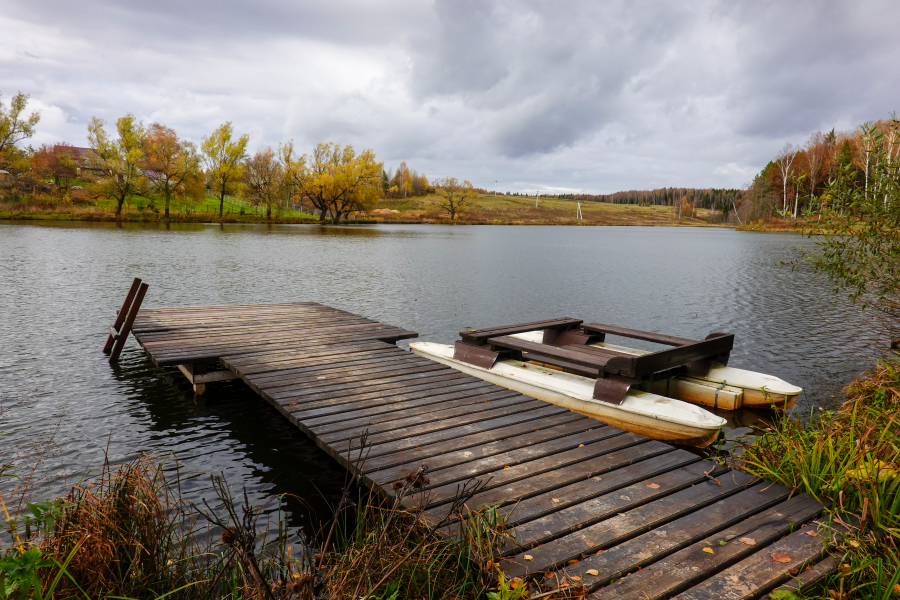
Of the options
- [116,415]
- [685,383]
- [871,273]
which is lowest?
[116,415]

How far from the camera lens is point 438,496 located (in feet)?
13.8

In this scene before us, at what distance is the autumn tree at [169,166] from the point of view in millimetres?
61750

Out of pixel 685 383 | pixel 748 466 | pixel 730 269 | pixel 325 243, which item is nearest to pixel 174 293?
pixel 685 383

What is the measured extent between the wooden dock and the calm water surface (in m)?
0.74

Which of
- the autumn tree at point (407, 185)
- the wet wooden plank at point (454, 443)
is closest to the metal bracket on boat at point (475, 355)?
the wet wooden plank at point (454, 443)

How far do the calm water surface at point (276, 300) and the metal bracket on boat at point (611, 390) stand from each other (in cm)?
348

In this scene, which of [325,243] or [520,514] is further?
[325,243]

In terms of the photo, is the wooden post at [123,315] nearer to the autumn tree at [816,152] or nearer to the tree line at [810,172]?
the tree line at [810,172]

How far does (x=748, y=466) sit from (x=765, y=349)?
28.0 feet

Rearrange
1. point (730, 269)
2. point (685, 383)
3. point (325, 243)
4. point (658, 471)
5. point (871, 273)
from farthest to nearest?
point (325, 243), point (730, 269), point (685, 383), point (871, 273), point (658, 471)

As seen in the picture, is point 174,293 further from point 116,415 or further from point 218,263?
point 116,415

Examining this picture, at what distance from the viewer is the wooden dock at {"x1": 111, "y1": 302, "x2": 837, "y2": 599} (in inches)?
132

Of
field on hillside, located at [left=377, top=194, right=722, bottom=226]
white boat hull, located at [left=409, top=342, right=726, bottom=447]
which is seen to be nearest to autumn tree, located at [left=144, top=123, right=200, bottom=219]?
field on hillside, located at [left=377, top=194, right=722, bottom=226]

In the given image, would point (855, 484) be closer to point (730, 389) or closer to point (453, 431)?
point (453, 431)
